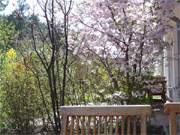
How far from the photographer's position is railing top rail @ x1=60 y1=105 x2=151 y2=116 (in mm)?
2805

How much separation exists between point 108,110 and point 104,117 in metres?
0.07

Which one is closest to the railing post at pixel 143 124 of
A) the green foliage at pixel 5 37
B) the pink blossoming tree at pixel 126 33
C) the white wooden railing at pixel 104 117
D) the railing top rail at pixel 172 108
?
the white wooden railing at pixel 104 117

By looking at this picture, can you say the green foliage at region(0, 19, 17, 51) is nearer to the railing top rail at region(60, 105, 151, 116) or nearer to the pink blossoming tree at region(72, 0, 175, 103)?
the pink blossoming tree at region(72, 0, 175, 103)

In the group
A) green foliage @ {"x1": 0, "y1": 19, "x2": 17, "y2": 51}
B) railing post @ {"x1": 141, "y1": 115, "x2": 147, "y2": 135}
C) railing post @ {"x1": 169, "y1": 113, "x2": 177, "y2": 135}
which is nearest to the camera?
railing post @ {"x1": 169, "y1": 113, "x2": 177, "y2": 135}

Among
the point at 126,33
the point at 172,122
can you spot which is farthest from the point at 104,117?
the point at 126,33

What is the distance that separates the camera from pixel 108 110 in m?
2.91

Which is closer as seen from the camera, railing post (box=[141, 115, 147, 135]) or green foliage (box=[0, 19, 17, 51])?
railing post (box=[141, 115, 147, 135])

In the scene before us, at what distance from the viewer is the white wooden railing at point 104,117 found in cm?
282

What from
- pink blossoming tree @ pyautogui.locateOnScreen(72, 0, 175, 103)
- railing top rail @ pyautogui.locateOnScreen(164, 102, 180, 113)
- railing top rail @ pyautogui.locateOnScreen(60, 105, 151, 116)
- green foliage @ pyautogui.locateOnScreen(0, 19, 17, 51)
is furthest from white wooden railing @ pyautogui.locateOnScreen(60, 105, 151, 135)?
green foliage @ pyautogui.locateOnScreen(0, 19, 17, 51)

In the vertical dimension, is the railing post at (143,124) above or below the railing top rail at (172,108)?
below

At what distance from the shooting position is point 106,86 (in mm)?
7941

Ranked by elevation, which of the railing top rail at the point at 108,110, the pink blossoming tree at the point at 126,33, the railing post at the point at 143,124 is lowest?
the railing post at the point at 143,124

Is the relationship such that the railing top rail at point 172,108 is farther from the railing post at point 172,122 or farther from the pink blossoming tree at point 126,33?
the pink blossoming tree at point 126,33

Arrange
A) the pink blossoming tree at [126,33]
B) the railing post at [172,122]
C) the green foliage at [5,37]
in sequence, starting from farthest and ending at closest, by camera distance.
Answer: the green foliage at [5,37], the pink blossoming tree at [126,33], the railing post at [172,122]
